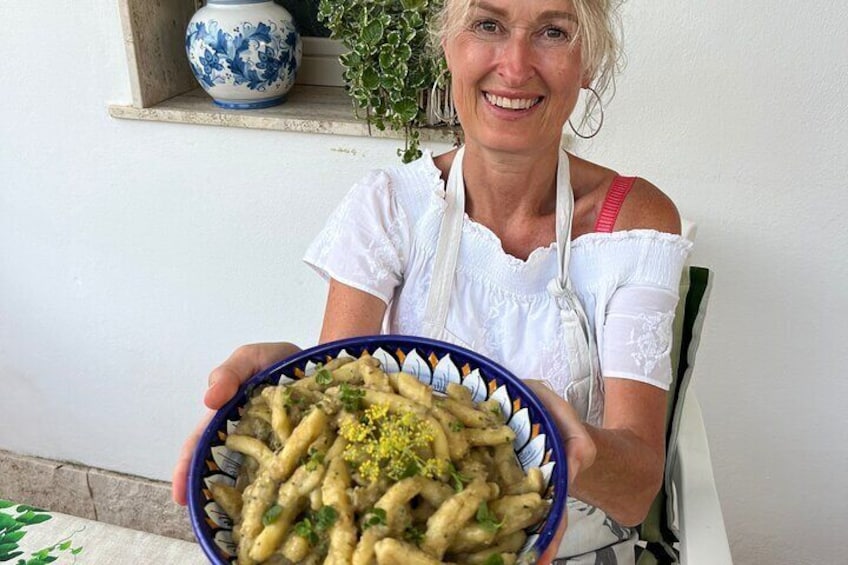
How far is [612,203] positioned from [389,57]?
0.59m

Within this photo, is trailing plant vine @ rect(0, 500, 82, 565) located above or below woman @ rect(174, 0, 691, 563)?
below

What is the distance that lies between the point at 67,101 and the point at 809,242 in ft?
5.69

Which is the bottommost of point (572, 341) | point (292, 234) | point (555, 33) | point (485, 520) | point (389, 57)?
point (292, 234)

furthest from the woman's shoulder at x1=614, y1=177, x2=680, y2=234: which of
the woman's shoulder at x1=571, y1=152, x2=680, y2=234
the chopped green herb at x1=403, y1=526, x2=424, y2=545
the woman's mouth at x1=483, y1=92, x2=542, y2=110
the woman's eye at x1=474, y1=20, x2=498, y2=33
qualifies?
the chopped green herb at x1=403, y1=526, x2=424, y2=545

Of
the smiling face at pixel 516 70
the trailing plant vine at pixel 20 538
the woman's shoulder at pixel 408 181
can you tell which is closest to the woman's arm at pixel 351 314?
the woman's shoulder at pixel 408 181

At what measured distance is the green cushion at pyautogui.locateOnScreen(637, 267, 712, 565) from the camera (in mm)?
1288

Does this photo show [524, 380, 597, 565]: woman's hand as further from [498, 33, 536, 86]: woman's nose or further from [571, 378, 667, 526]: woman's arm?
[498, 33, 536, 86]: woman's nose

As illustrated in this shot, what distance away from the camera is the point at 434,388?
89cm

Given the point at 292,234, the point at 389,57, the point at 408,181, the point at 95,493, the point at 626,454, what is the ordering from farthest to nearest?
the point at 95,493, the point at 292,234, the point at 389,57, the point at 408,181, the point at 626,454

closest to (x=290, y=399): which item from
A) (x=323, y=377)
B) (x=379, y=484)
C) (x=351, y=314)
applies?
(x=323, y=377)

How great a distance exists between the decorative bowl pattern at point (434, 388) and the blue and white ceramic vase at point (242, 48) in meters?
1.02

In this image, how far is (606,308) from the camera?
118cm

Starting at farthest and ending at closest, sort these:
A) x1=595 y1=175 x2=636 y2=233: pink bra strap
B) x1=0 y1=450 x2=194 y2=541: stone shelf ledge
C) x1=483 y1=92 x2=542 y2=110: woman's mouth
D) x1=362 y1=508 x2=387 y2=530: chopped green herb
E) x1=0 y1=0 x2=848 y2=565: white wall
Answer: x1=0 y1=450 x2=194 y2=541: stone shelf ledge < x1=0 y1=0 x2=848 y2=565: white wall < x1=595 y1=175 x2=636 y2=233: pink bra strap < x1=483 y1=92 x2=542 y2=110: woman's mouth < x1=362 y1=508 x2=387 y2=530: chopped green herb

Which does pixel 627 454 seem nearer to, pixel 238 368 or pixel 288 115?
pixel 238 368
